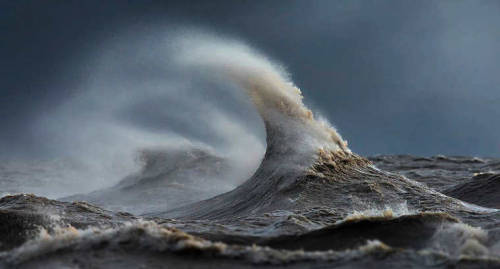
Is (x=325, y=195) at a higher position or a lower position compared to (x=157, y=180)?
lower

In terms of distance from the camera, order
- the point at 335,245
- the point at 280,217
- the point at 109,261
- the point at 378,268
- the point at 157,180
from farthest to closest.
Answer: the point at 157,180, the point at 280,217, the point at 335,245, the point at 109,261, the point at 378,268

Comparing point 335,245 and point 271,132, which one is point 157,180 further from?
point 335,245

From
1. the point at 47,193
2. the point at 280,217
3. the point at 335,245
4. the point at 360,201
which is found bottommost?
the point at 335,245

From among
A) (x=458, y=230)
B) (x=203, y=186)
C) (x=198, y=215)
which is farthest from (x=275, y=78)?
(x=458, y=230)

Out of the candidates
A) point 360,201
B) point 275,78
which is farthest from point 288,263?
point 275,78

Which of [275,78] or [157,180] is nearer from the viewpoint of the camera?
[275,78]

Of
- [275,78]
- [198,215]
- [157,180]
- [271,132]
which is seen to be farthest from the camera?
[157,180]
